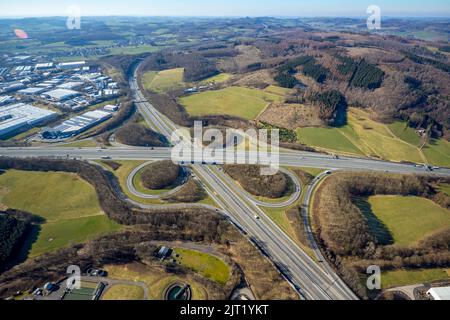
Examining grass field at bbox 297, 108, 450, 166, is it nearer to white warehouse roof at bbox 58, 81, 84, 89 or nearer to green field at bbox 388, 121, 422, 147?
green field at bbox 388, 121, 422, 147

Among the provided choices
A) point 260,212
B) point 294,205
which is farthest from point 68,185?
point 294,205

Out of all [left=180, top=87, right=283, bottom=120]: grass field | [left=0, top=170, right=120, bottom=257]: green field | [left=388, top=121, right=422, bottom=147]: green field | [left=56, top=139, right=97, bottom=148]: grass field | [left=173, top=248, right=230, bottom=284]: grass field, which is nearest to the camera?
[left=173, top=248, right=230, bottom=284]: grass field

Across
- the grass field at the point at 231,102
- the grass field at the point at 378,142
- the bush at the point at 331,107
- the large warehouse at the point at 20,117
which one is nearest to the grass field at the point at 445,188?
the grass field at the point at 378,142

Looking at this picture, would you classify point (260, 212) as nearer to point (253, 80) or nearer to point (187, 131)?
point (187, 131)

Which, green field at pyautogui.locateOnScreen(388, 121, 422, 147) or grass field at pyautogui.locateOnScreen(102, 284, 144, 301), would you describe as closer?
grass field at pyautogui.locateOnScreen(102, 284, 144, 301)

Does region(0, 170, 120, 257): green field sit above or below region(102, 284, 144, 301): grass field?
above

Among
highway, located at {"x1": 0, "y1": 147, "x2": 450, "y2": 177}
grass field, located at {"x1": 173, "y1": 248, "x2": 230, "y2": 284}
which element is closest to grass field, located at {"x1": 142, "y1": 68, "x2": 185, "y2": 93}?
highway, located at {"x1": 0, "y1": 147, "x2": 450, "y2": 177}

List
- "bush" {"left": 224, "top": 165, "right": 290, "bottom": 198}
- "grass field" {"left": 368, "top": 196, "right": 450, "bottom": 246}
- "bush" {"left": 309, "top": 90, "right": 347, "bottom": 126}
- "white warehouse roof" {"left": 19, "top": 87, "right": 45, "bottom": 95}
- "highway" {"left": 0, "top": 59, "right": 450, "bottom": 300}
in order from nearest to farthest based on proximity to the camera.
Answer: "highway" {"left": 0, "top": 59, "right": 450, "bottom": 300}
"grass field" {"left": 368, "top": 196, "right": 450, "bottom": 246}
"bush" {"left": 224, "top": 165, "right": 290, "bottom": 198}
"bush" {"left": 309, "top": 90, "right": 347, "bottom": 126}
"white warehouse roof" {"left": 19, "top": 87, "right": 45, "bottom": 95}
